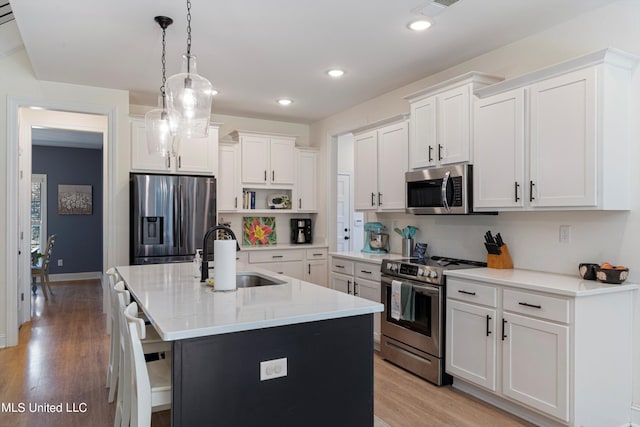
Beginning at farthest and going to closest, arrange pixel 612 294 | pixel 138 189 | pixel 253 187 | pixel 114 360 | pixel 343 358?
pixel 253 187, pixel 138 189, pixel 114 360, pixel 612 294, pixel 343 358

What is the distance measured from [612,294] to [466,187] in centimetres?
119

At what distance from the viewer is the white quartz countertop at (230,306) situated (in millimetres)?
1655

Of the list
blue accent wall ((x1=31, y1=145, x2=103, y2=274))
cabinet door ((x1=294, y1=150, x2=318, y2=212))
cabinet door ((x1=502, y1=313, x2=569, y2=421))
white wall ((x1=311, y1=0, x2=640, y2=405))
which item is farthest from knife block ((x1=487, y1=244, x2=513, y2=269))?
blue accent wall ((x1=31, y1=145, x2=103, y2=274))

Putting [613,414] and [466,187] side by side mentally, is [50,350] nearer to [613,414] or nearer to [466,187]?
[466,187]

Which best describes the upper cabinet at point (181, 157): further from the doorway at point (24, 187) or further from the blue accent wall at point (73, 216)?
the blue accent wall at point (73, 216)

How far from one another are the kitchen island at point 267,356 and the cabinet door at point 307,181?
3.68 meters

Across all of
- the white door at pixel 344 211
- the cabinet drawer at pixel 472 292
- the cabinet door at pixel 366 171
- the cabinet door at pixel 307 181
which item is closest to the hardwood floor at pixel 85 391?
the cabinet drawer at pixel 472 292

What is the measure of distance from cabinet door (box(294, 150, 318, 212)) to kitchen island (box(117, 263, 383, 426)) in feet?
12.1

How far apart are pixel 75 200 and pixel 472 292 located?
306 inches

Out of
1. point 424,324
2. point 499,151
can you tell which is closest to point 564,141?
point 499,151

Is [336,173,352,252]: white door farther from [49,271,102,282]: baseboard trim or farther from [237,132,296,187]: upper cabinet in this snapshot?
[49,271,102,282]: baseboard trim

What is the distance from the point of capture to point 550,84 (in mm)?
2736

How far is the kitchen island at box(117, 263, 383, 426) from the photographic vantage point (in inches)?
63.9

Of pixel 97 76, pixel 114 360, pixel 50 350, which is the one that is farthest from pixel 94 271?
pixel 114 360
